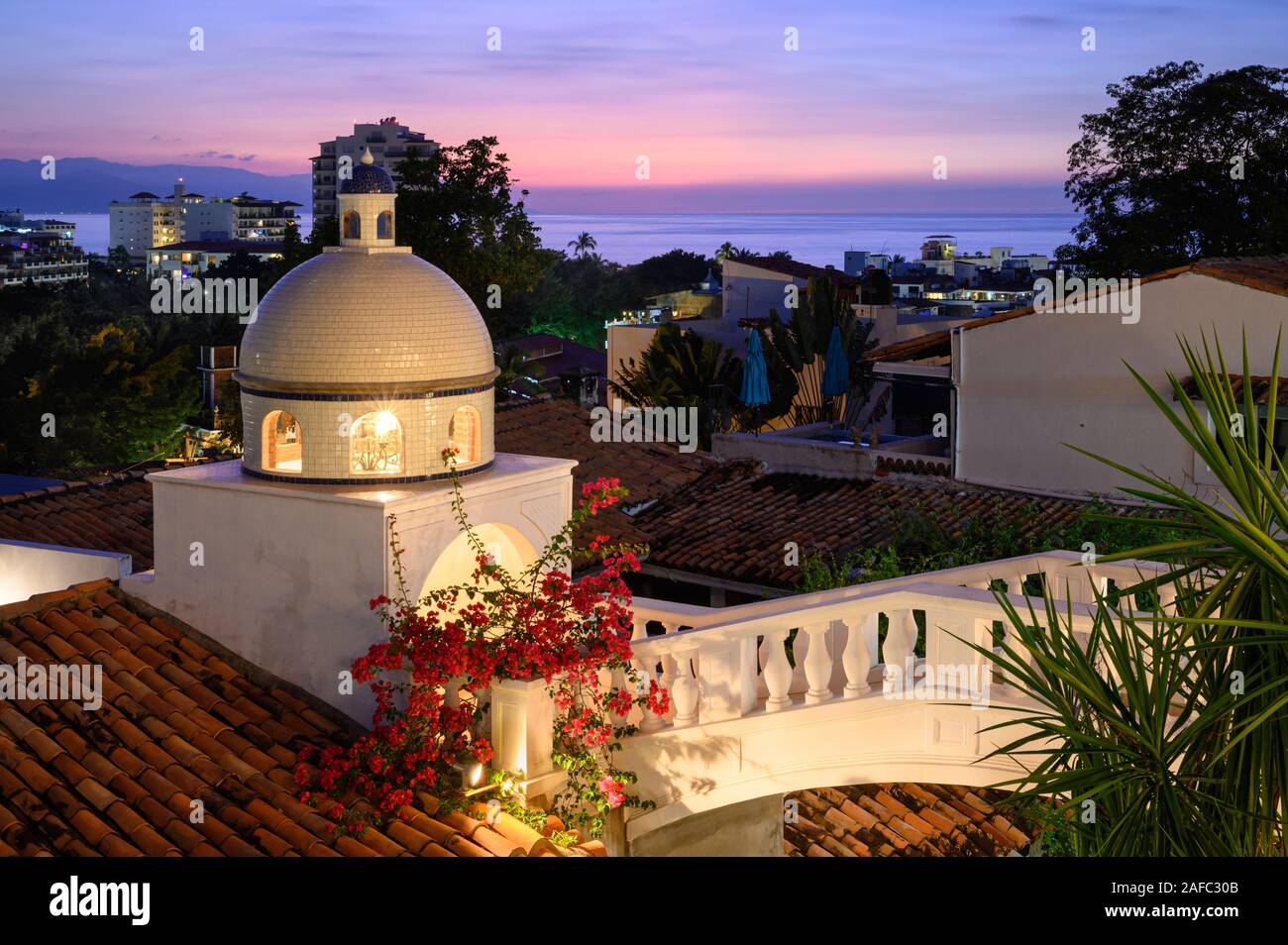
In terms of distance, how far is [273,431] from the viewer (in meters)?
9.42

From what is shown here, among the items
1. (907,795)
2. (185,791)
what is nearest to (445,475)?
(185,791)

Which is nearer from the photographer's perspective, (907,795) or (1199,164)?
(907,795)

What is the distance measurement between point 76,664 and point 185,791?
4.81 feet

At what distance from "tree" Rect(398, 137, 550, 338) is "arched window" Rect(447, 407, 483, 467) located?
23218 millimetres

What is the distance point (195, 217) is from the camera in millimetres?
163000

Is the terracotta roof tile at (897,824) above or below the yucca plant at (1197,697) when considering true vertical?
below

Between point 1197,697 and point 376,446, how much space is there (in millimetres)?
4985

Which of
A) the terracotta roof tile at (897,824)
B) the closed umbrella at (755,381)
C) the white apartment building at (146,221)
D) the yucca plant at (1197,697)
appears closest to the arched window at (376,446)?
the yucca plant at (1197,697)

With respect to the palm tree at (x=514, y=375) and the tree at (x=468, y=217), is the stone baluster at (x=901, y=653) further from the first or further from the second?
the palm tree at (x=514, y=375)

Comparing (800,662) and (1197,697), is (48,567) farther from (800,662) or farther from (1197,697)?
(1197,697)

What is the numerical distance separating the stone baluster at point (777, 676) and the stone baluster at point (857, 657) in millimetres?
349

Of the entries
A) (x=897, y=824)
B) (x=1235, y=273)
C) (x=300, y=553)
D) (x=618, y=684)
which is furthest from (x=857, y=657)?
(x=1235, y=273)

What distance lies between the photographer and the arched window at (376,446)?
30.3 ft
